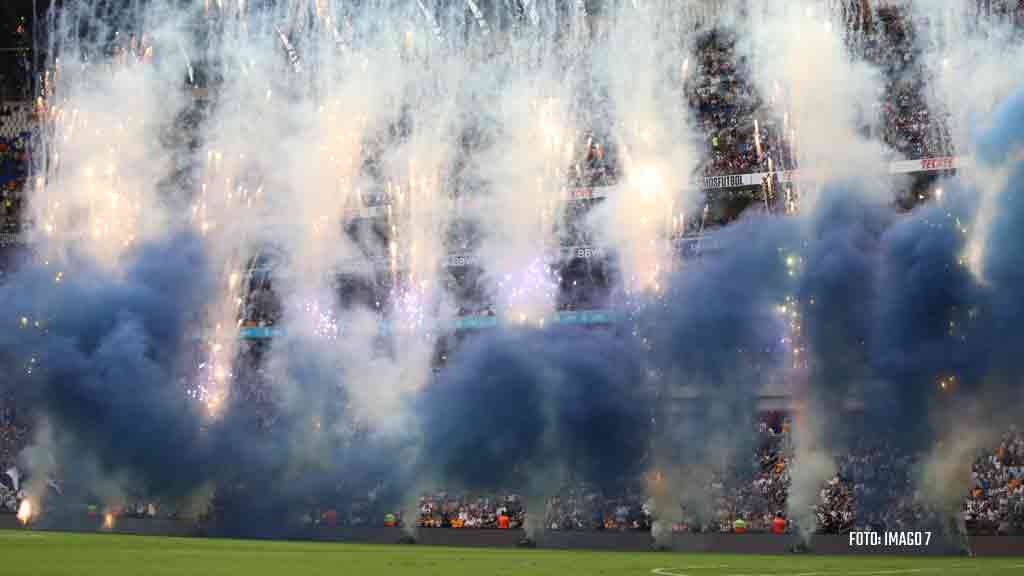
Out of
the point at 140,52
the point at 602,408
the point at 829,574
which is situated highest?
the point at 140,52

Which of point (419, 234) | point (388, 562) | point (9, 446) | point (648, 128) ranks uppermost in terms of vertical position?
point (648, 128)

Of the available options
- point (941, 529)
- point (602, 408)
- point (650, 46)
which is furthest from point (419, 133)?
point (941, 529)

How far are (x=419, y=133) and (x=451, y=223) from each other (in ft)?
13.0

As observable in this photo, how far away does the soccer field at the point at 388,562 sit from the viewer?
2619 centimetres

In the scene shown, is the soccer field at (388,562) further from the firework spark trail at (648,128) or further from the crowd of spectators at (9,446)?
the firework spark trail at (648,128)

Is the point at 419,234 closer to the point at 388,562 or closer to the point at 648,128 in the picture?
the point at 648,128

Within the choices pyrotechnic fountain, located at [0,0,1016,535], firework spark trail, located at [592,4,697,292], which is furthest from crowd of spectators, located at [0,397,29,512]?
firework spark trail, located at [592,4,697,292]

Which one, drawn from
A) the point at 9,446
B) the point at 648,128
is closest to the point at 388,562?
the point at 648,128

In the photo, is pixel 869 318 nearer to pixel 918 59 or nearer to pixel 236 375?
pixel 918 59

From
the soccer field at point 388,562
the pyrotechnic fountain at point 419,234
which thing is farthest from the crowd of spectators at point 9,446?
the soccer field at point 388,562

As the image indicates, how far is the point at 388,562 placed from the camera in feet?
98.5

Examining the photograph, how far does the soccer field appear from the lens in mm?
26188

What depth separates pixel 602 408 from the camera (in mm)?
42500

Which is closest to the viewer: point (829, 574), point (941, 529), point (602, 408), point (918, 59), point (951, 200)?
point (829, 574)
